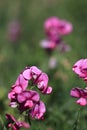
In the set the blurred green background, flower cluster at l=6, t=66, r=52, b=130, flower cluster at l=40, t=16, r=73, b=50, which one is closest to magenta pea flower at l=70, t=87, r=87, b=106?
flower cluster at l=6, t=66, r=52, b=130

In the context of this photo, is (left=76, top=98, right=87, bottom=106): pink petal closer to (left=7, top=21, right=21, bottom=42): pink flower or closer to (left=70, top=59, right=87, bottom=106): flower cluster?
(left=70, top=59, right=87, bottom=106): flower cluster

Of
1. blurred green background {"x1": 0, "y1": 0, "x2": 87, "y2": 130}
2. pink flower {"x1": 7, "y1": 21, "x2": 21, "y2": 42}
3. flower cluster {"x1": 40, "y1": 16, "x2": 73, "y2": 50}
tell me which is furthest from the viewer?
pink flower {"x1": 7, "y1": 21, "x2": 21, "y2": 42}

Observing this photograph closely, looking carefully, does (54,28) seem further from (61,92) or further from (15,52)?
(15,52)

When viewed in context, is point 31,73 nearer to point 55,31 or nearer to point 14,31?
point 55,31

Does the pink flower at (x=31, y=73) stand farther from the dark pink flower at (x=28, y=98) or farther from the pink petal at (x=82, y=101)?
the pink petal at (x=82, y=101)

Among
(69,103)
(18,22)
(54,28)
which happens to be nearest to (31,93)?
(69,103)

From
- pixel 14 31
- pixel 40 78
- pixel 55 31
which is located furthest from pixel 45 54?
pixel 40 78

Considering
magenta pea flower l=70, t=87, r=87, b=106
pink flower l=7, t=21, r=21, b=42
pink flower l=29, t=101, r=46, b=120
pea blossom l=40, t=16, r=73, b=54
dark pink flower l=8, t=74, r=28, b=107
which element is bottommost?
pink flower l=29, t=101, r=46, b=120
